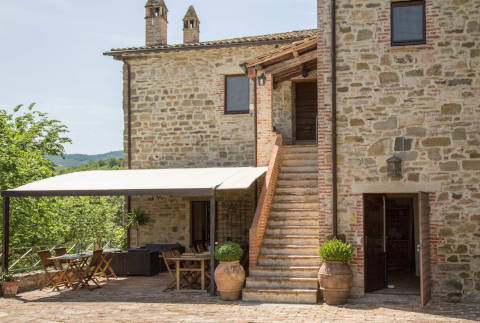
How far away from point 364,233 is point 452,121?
2790 millimetres

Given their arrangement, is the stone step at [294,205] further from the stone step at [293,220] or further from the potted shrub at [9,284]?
the potted shrub at [9,284]

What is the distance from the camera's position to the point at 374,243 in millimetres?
11555

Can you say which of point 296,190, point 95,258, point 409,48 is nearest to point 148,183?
point 95,258

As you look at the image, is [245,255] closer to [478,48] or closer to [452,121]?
[452,121]

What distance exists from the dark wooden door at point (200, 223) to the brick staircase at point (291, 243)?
14.0 ft

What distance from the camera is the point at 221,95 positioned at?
16.9m

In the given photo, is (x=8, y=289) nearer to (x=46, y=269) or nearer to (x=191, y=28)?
(x=46, y=269)

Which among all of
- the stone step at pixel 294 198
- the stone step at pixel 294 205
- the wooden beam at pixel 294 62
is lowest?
the stone step at pixel 294 205

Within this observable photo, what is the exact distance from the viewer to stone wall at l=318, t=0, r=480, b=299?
10.6 meters

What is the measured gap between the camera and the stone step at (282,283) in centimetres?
1070

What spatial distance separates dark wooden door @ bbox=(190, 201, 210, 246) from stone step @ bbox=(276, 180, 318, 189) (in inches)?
180

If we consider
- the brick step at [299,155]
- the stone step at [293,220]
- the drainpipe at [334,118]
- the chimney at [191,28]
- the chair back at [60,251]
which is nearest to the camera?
the drainpipe at [334,118]

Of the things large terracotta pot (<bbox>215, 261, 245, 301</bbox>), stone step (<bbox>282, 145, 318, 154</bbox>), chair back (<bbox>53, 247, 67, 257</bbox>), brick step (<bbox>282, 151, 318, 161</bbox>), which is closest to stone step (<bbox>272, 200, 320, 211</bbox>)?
brick step (<bbox>282, 151, 318, 161</bbox>)

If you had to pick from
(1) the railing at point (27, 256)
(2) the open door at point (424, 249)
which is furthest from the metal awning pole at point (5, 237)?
(2) the open door at point (424, 249)
